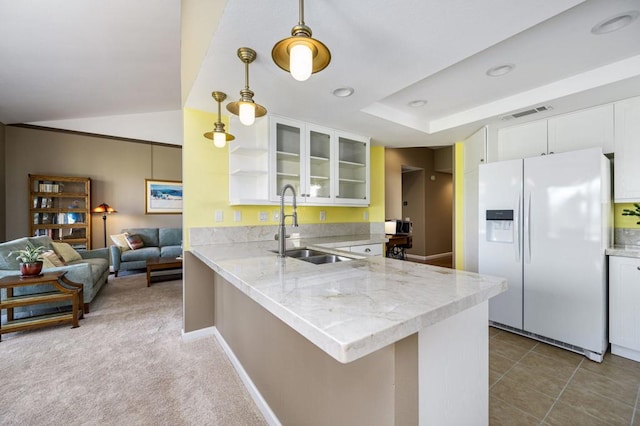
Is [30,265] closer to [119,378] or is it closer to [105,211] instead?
[119,378]

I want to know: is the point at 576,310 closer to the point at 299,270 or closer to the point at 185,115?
the point at 299,270

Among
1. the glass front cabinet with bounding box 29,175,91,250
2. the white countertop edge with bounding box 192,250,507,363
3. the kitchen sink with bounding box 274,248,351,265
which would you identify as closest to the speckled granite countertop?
the white countertop edge with bounding box 192,250,507,363

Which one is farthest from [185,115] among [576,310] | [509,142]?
[576,310]

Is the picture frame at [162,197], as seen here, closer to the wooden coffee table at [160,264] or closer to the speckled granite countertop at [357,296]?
the wooden coffee table at [160,264]

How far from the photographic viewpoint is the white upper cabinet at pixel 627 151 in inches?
86.5

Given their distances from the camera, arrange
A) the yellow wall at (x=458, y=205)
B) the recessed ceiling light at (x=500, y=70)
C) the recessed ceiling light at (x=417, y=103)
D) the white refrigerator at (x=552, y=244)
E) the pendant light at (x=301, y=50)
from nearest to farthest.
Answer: the pendant light at (x=301, y=50)
the recessed ceiling light at (x=500, y=70)
the white refrigerator at (x=552, y=244)
the recessed ceiling light at (x=417, y=103)
the yellow wall at (x=458, y=205)

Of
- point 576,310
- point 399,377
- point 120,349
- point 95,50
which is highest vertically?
point 95,50

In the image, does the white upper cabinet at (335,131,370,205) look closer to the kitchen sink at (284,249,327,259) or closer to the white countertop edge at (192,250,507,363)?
the kitchen sink at (284,249,327,259)

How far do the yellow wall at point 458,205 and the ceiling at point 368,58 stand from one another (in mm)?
256

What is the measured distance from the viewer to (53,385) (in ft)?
6.13

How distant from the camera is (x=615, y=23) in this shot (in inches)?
62.2

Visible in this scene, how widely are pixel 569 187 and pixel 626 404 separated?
5.02 ft

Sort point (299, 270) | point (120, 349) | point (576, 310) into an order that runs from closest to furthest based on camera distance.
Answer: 1. point (299, 270)
2. point (576, 310)
3. point (120, 349)

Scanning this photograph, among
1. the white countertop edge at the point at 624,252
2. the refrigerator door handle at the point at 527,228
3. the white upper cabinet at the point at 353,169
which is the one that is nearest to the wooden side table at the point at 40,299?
Result: the white upper cabinet at the point at 353,169
